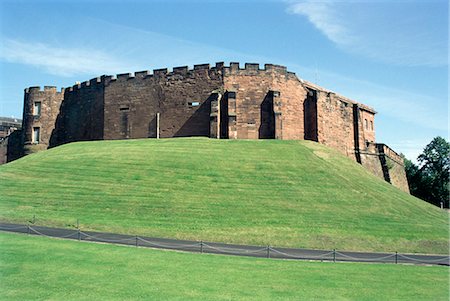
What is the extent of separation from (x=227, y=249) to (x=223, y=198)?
6.16 meters

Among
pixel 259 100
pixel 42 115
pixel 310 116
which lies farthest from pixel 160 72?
pixel 42 115

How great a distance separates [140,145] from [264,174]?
39.4 feet

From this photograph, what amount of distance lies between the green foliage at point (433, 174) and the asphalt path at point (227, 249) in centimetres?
4563

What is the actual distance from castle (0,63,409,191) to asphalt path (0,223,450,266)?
18.9 m

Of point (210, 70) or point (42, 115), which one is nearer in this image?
point (210, 70)

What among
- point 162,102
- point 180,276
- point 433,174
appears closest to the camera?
point 180,276

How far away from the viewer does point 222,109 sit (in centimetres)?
3691

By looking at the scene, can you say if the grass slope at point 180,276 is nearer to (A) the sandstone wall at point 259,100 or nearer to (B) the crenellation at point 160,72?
(A) the sandstone wall at point 259,100

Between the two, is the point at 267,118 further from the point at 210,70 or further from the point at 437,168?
the point at 437,168

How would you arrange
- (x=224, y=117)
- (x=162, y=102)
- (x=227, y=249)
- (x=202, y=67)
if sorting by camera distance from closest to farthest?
(x=227, y=249) → (x=224, y=117) → (x=202, y=67) → (x=162, y=102)

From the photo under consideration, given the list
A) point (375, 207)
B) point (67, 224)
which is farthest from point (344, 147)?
point (67, 224)

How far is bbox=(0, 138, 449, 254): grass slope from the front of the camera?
1967cm

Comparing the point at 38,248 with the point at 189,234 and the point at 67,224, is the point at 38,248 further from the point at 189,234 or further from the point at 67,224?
the point at 189,234

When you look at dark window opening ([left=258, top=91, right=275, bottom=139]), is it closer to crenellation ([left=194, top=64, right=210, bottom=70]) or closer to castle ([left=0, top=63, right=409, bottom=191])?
castle ([left=0, top=63, right=409, bottom=191])
